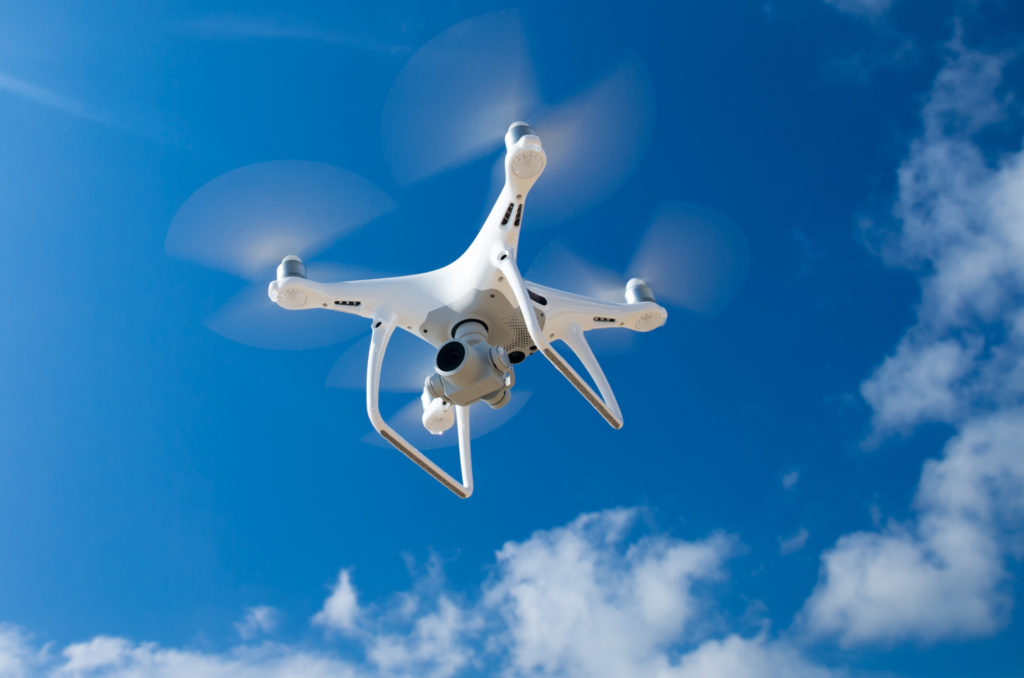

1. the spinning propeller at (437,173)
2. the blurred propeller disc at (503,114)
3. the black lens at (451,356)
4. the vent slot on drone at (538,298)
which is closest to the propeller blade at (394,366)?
the spinning propeller at (437,173)

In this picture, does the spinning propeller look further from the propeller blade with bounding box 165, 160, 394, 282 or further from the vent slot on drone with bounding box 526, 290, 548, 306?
the vent slot on drone with bounding box 526, 290, 548, 306

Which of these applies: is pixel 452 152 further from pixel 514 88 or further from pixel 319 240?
pixel 319 240

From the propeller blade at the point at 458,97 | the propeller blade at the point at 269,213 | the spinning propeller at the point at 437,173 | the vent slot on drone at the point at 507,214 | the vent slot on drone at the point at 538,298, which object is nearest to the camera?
the propeller blade at the point at 458,97

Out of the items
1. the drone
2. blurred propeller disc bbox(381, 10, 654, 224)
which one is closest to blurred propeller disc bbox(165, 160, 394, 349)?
the drone

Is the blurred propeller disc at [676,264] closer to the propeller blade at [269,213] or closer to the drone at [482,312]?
the drone at [482,312]

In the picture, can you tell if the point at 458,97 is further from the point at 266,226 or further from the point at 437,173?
the point at 266,226
